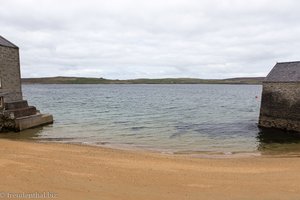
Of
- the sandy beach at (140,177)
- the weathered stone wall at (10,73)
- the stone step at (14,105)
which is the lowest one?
the sandy beach at (140,177)

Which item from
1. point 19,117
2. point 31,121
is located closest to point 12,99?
point 19,117

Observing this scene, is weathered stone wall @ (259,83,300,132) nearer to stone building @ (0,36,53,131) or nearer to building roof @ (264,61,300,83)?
building roof @ (264,61,300,83)

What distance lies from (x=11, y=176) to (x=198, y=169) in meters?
6.86

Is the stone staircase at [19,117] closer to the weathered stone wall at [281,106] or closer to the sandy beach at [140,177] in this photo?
the sandy beach at [140,177]

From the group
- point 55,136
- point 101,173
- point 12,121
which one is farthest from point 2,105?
point 101,173

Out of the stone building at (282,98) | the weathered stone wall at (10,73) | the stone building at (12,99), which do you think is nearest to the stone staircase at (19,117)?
the stone building at (12,99)

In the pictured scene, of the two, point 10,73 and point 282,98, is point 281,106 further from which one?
point 10,73

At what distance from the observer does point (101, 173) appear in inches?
459

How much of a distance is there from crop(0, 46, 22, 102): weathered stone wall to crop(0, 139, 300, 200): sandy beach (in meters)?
12.4

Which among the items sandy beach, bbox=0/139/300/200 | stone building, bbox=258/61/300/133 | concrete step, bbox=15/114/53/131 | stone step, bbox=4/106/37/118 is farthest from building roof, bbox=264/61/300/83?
stone step, bbox=4/106/37/118

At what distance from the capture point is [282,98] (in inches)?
1043

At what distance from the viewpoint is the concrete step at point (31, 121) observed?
25.6 meters

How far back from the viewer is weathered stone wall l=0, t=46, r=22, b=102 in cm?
2641

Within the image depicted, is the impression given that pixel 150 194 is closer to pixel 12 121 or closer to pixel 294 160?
pixel 294 160
